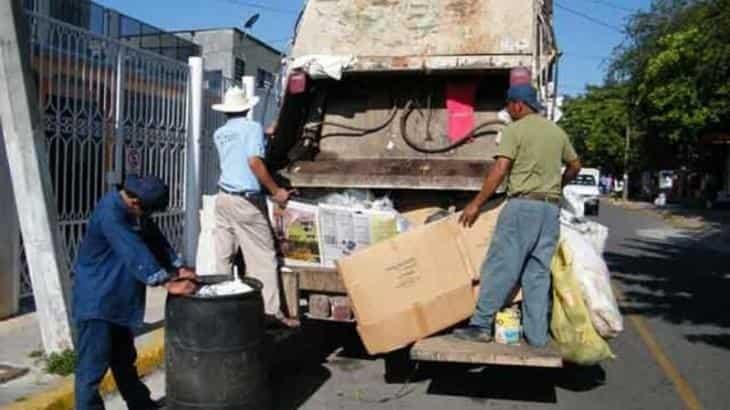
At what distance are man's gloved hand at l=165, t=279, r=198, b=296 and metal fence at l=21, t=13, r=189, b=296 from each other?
2776 millimetres

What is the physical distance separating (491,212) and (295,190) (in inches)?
67.0

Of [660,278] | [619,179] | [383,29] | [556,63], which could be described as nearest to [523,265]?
[383,29]

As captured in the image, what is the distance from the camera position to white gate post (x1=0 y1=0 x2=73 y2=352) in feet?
18.0

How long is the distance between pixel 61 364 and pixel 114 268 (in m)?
1.61

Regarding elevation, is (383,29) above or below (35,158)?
above

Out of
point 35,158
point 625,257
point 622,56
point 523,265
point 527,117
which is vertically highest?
point 622,56

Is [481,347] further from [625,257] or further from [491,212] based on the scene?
[625,257]

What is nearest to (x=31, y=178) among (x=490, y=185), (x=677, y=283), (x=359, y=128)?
(x=359, y=128)

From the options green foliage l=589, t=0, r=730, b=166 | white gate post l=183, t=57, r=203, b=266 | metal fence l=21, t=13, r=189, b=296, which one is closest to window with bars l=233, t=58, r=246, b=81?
green foliage l=589, t=0, r=730, b=166

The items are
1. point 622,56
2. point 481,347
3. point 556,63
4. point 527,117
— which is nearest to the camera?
point 481,347

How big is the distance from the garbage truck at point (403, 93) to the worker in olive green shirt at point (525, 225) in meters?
0.61

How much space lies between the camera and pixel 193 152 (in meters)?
9.94

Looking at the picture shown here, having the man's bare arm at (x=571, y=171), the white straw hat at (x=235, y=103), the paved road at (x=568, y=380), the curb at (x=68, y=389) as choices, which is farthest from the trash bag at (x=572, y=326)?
the curb at (x=68, y=389)

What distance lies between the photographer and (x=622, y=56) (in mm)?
40969
